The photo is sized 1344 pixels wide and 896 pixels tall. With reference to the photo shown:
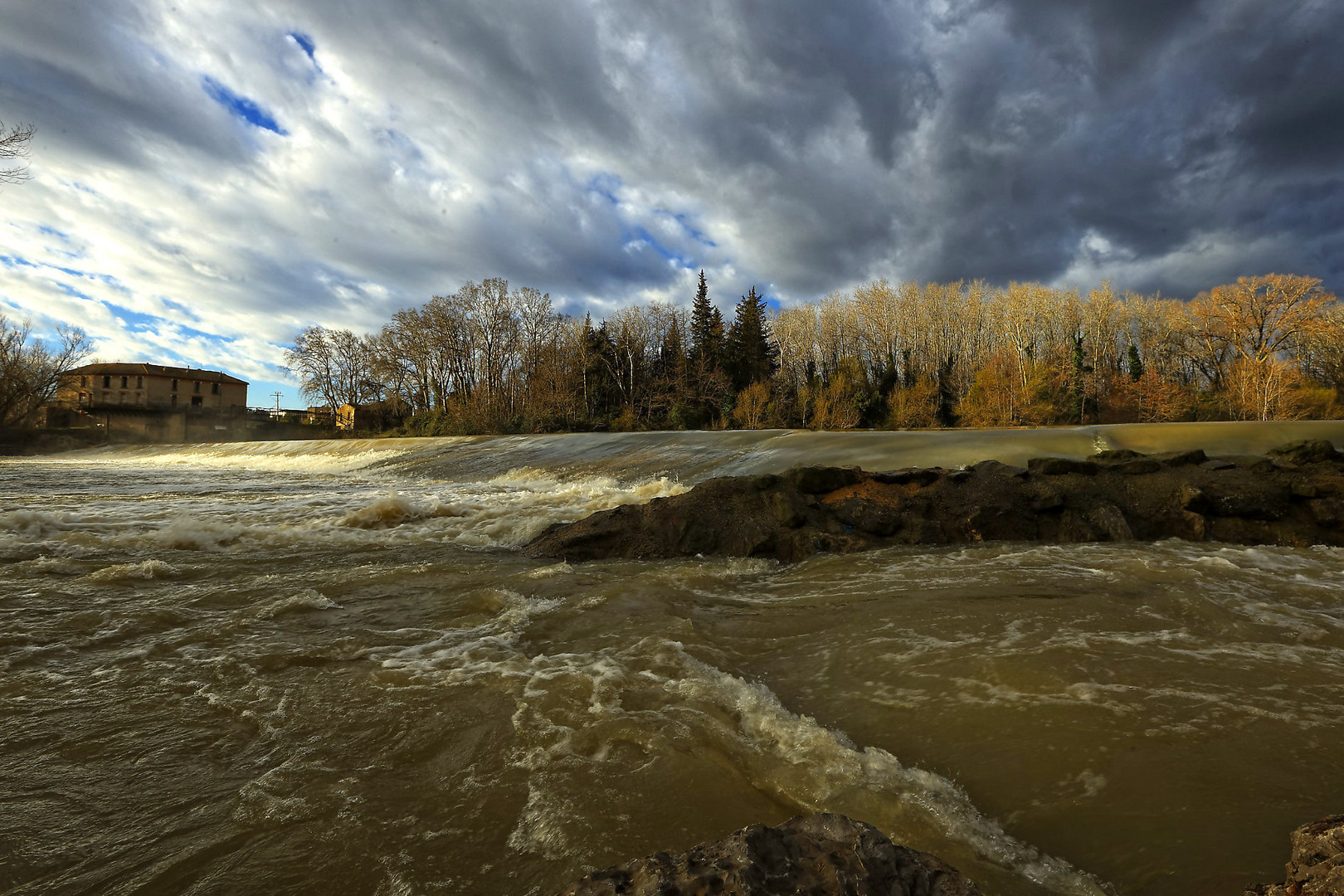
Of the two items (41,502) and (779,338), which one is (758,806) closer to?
(41,502)

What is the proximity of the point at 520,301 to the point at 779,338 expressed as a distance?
25.1 m

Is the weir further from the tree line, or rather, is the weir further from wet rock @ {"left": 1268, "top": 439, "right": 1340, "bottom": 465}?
the tree line

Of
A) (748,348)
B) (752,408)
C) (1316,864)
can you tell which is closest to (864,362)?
(748,348)

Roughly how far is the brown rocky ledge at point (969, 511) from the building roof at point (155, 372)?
87.3 m

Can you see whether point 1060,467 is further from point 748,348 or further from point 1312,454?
point 748,348

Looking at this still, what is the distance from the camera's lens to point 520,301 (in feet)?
153

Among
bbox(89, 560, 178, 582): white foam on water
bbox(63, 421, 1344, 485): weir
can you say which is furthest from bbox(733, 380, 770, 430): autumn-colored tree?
bbox(89, 560, 178, 582): white foam on water

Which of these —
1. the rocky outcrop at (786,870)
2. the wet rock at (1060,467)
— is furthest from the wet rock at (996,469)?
the rocky outcrop at (786,870)

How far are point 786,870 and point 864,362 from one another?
5688cm

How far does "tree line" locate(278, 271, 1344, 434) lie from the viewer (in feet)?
114

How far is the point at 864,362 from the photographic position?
5447cm

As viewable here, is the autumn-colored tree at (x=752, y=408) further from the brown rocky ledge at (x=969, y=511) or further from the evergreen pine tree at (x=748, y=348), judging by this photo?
the brown rocky ledge at (x=969, y=511)

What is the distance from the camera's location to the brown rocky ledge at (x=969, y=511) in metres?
6.66

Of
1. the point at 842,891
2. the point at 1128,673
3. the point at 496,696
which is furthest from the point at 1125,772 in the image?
the point at 496,696
